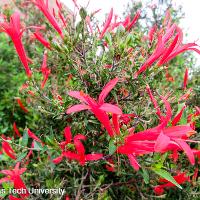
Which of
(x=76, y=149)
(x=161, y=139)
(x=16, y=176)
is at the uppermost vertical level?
(x=161, y=139)

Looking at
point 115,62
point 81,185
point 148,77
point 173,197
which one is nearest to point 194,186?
point 173,197

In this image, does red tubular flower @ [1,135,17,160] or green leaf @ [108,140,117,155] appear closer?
green leaf @ [108,140,117,155]

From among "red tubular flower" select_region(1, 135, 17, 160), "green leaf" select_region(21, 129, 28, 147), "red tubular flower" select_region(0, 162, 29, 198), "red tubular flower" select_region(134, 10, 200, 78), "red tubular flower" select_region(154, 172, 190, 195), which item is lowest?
"red tubular flower" select_region(154, 172, 190, 195)

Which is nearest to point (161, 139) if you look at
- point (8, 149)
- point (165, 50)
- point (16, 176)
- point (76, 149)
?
point (165, 50)

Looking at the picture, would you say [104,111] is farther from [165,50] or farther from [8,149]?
[8,149]

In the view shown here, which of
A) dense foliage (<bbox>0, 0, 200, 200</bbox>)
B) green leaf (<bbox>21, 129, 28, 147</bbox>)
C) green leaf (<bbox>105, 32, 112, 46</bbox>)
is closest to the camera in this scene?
dense foliage (<bbox>0, 0, 200, 200</bbox>)

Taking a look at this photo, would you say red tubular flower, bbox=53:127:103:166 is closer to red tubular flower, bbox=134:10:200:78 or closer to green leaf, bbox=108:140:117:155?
green leaf, bbox=108:140:117:155

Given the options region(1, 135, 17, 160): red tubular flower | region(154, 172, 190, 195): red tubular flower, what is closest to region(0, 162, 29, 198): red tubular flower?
region(1, 135, 17, 160): red tubular flower

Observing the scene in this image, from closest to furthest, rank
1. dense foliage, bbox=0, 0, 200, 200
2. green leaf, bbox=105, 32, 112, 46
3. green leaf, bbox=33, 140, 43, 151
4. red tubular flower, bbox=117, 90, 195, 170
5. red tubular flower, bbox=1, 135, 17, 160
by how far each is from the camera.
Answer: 1. red tubular flower, bbox=117, 90, 195, 170
2. dense foliage, bbox=0, 0, 200, 200
3. green leaf, bbox=105, 32, 112, 46
4. green leaf, bbox=33, 140, 43, 151
5. red tubular flower, bbox=1, 135, 17, 160

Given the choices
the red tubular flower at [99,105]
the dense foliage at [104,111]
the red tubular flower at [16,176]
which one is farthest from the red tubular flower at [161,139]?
the red tubular flower at [16,176]

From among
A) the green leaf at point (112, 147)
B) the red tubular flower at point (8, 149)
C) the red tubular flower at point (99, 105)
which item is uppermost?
the red tubular flower at point (99, 105)

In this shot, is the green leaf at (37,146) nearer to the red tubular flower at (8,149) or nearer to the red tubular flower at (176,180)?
the red tubular flower at (8,149)
